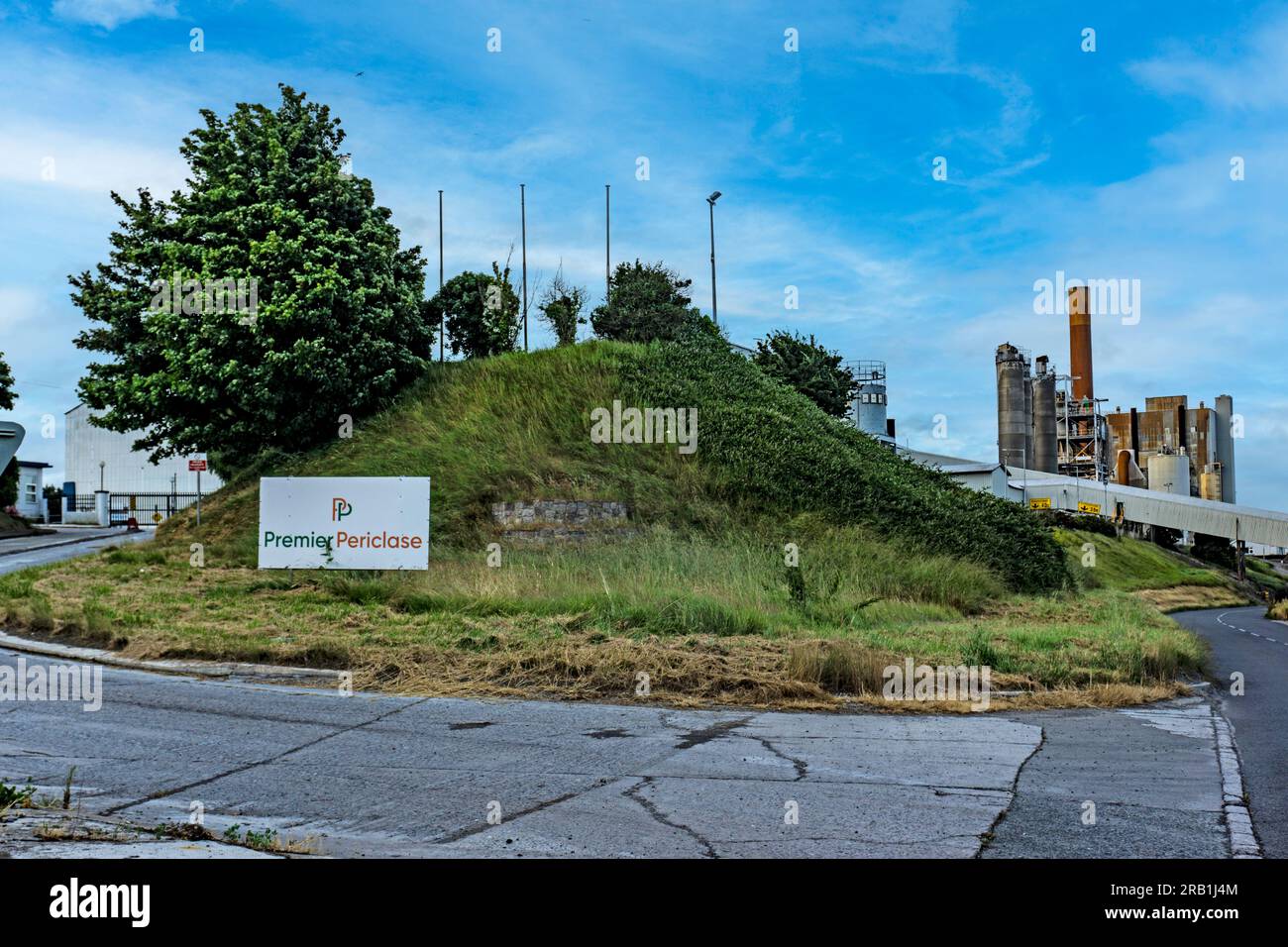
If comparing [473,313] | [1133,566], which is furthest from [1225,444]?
[473,313]

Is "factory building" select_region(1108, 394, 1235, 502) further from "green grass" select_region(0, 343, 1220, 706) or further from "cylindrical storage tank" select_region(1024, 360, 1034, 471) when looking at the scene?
"green grass" select_region(0, 343, 1220, 706)

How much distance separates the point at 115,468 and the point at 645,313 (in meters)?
42.8

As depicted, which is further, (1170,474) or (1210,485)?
(1210,485)

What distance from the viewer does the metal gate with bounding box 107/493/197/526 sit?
57191mm

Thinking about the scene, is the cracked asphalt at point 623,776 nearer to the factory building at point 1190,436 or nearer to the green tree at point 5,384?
the green tree at point 5,384

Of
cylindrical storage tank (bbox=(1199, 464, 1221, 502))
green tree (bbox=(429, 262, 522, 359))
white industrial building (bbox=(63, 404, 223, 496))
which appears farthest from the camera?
cylindrical storage tank (bbox=(1199, 464, 1221, 502))

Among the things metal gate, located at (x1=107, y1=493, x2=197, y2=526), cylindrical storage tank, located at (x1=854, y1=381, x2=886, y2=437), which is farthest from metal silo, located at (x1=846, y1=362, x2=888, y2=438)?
metal gate, located at (x1=107, y1=493, x2=197, y2=526)

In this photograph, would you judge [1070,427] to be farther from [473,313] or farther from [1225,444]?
[473,313]

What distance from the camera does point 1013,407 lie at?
91.2 m

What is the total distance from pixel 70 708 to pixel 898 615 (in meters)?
12.5

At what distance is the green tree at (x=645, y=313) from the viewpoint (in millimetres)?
44719

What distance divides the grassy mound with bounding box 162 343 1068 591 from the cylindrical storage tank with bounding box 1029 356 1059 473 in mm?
65786

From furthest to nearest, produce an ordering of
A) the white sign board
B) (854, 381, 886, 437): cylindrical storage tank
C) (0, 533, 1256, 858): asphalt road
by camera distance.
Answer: (854, 381, 886, 437): cylindrical storage tank
the white sign board
(0, 533, 1256, 858): asphalt road
